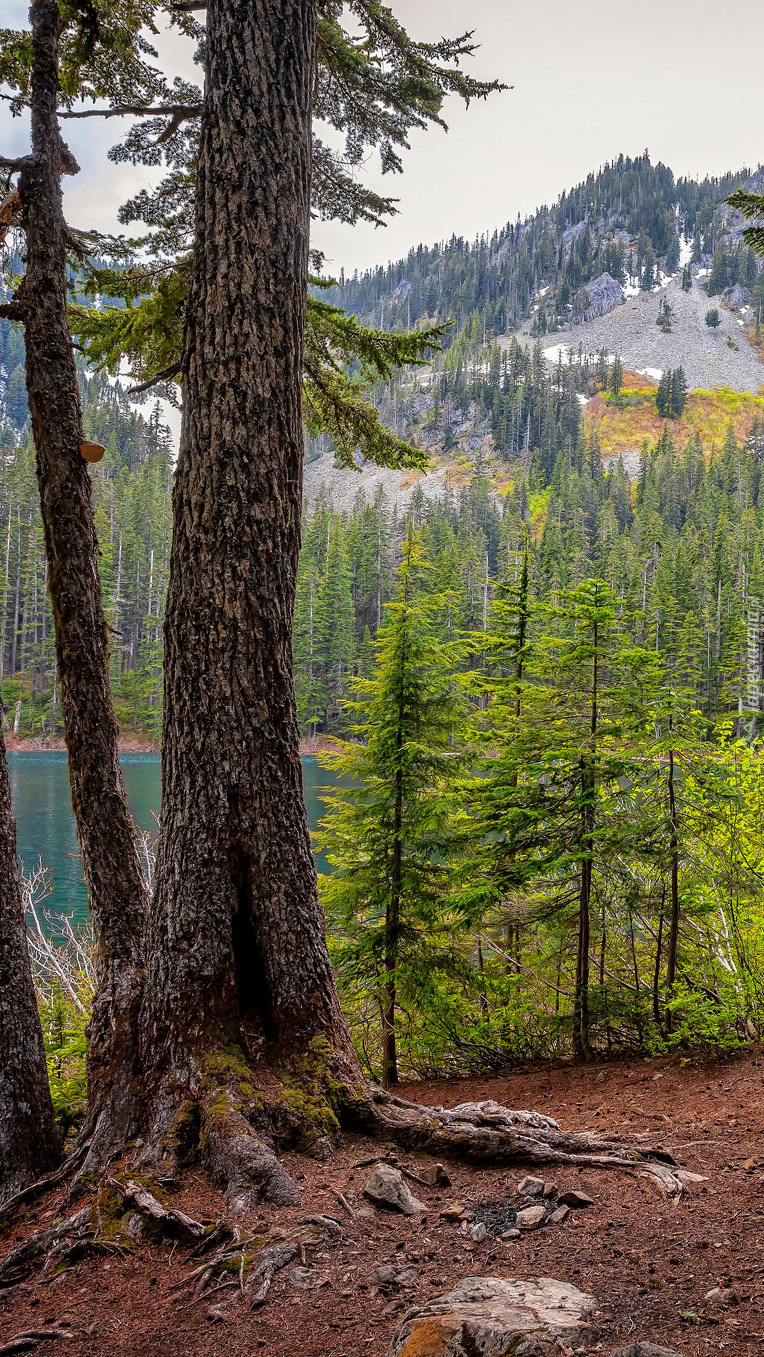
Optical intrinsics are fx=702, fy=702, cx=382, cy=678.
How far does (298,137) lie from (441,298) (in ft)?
657

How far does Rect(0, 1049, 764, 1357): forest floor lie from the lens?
1.86 meters

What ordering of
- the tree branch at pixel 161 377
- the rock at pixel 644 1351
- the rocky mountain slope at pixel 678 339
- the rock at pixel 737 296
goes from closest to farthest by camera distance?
1. the rock at pixel 644 1351
2. the tree branch at pixel 161 377
3. the rocky mountain slope at pixel 678 339
4. the rock at pixel 737 296

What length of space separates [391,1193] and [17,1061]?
6.05 feet

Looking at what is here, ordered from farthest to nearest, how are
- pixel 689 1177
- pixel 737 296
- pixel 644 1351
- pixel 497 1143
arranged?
1. pixel 737 296
2. pixel 497 1143
3. pixel 689 1177
4. pixel 644 1351

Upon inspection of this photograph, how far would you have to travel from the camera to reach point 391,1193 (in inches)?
101

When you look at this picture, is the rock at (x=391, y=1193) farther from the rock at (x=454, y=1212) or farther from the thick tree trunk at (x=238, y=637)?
the thick tree trunk at (x=238, y=637)

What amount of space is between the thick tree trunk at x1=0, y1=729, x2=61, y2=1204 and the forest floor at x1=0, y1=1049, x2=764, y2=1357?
397mm

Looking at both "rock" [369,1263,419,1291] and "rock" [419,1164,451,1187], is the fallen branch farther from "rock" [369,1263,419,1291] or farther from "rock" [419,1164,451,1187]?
"rock" [419,1164,451,1187]

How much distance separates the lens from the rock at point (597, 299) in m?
157

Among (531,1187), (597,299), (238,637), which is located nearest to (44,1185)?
(531,1187)

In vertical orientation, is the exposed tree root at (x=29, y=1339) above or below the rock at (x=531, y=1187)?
below

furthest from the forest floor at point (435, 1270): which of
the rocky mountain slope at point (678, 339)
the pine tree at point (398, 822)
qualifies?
the rocky mountain slope at point (678, 339)

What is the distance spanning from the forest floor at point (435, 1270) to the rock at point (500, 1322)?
2.6 inches

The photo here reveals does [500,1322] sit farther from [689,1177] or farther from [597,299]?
[597,299]
